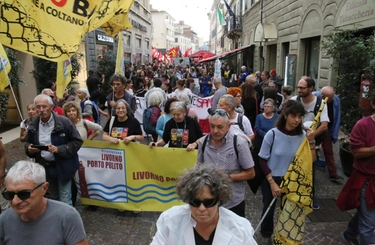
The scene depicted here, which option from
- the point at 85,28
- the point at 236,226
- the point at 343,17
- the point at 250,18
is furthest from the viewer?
the point at 250,18

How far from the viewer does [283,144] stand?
326 centimetres

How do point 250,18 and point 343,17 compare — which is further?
point 250,18

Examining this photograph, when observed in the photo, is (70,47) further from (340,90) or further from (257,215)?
(340,90)

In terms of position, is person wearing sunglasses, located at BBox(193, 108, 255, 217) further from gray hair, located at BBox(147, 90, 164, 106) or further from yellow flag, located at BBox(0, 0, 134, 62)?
gray hair, located at BBox(147, 90, 164, 106)

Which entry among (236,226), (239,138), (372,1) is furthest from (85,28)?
(372,1)

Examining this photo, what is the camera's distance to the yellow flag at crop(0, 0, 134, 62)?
3.68 meters

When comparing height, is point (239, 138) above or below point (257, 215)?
above

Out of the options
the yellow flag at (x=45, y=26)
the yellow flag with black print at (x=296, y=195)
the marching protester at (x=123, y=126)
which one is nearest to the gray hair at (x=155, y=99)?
the marching protester at (x=123, y=126)

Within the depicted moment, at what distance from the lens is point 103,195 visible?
459 centimetres

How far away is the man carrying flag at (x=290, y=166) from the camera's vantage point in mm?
3078

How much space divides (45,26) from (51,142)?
1525 millimetres

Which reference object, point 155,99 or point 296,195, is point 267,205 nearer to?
point 296,195

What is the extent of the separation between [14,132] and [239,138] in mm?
9338

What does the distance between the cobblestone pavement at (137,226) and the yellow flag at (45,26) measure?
7.65 feet
